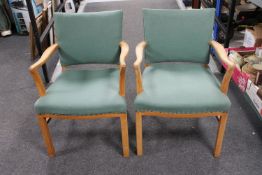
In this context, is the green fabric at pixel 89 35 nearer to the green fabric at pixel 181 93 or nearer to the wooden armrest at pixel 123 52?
the wooden armrest at pixel 123 52

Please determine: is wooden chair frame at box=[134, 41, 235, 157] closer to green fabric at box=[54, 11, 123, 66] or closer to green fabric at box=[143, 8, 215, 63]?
green fabric at box=[143, 8, 215, 63]

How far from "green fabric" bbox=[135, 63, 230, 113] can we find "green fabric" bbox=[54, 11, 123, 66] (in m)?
0.30

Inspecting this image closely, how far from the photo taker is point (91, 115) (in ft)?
4.71

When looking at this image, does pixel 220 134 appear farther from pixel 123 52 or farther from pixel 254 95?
pixel 123 52

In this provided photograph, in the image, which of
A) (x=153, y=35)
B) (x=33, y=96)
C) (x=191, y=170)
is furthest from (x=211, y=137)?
(x=33, y=96)

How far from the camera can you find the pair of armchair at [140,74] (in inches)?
55.4

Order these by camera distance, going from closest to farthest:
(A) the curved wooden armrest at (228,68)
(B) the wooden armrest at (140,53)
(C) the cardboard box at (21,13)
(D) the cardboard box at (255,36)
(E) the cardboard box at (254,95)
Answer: (A) the curved wooden armrest at (228,68) → (B) the wooden armrest at (140,53) → (E) the cardboard box at (254,95) → (D) the cardboard box at (255,36) → (C) the cardboard box at (21,13)

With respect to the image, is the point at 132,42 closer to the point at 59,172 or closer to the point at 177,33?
the point at 177,33

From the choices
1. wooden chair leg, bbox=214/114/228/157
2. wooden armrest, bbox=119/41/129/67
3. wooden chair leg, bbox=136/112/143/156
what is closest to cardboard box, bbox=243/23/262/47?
wooden chair leg, bbox=214/114/228/157

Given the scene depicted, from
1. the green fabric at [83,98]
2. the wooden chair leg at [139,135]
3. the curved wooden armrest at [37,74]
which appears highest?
the curved wooden armrest at [37,74]

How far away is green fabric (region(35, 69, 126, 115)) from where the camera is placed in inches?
55.4

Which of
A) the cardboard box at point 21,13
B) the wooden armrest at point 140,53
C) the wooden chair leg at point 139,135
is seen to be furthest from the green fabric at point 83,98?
the cardboard box at point 21,13

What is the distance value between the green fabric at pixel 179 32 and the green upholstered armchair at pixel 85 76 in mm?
188

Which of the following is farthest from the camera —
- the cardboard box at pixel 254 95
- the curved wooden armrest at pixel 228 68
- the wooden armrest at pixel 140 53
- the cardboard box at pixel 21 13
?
the cardboard box at pixel 21 13
